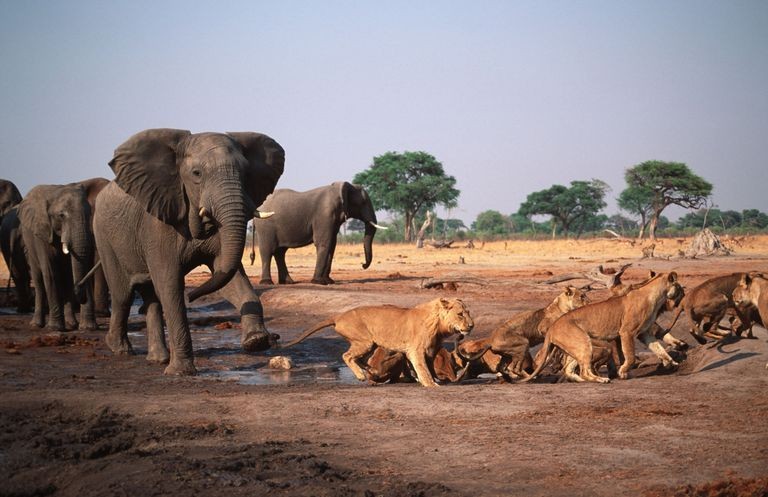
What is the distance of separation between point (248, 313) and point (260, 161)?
2002 millimetres

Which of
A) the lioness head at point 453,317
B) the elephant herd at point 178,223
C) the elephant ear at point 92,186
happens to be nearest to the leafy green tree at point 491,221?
the elephant ear at point 92,186

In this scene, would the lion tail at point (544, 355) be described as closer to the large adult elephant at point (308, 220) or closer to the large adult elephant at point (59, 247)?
the large adult elephant at point (59, 247)

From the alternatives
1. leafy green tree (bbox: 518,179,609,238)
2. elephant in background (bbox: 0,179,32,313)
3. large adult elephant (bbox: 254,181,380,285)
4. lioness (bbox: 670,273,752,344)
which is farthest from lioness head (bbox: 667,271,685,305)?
leafy green tree (bbox: 518,179,609,238)

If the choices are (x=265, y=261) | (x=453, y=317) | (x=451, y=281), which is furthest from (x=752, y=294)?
(x=265, y=261)

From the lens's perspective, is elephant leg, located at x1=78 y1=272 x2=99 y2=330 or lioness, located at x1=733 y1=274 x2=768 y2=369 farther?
elephant leg, located at x1=78 y1=272 x2=99 y2=330

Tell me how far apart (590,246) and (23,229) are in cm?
3418

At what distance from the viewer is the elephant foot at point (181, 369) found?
11.1 meters

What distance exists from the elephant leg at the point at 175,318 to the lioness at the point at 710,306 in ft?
19.6

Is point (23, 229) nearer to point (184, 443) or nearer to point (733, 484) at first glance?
point (184, 443)

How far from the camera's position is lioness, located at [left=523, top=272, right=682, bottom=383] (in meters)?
9.91

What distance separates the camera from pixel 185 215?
11.3m

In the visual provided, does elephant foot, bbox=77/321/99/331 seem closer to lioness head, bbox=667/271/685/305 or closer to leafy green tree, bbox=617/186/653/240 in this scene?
lioness head, bbox=667/271/685/305

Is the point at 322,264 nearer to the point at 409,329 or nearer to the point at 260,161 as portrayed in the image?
the point at 260,161

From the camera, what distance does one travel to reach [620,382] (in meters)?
9.40
